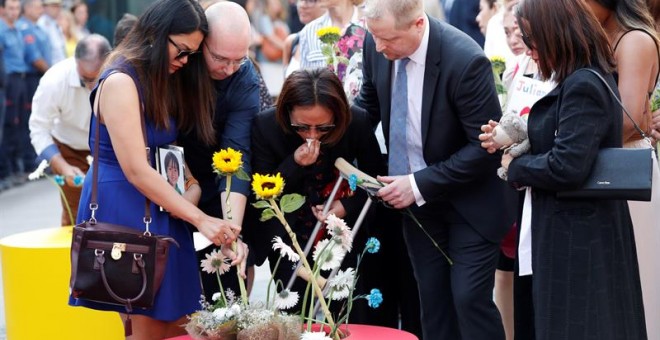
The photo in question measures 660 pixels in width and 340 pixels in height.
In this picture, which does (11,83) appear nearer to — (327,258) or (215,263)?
(215,263)

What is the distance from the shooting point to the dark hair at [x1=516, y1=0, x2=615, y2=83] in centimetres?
350

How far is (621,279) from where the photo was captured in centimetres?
358

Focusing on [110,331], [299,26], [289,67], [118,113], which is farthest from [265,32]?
[118,113]

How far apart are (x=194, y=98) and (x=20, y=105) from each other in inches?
360

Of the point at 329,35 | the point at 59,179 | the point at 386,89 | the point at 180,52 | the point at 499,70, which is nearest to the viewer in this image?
the point at 180,52

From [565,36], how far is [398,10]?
73 centimetres

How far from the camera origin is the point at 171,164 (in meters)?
3.98

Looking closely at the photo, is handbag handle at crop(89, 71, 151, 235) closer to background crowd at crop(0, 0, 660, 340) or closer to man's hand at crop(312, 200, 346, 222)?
background crowd at crop(0, 0, 660, 340)

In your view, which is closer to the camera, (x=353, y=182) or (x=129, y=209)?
(x=129, y=209)

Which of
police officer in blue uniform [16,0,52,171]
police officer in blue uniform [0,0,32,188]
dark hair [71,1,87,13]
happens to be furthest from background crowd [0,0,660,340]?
dark hair [71,1,87,13]

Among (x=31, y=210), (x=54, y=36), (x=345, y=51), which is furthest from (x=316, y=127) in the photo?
(x=54, y=36)

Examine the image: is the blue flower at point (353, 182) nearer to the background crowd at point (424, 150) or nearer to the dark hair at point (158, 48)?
the background crowd at point (424, 150)

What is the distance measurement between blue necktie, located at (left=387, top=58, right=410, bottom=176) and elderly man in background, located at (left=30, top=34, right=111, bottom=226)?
2.41m

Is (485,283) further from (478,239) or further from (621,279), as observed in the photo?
(621,279)
